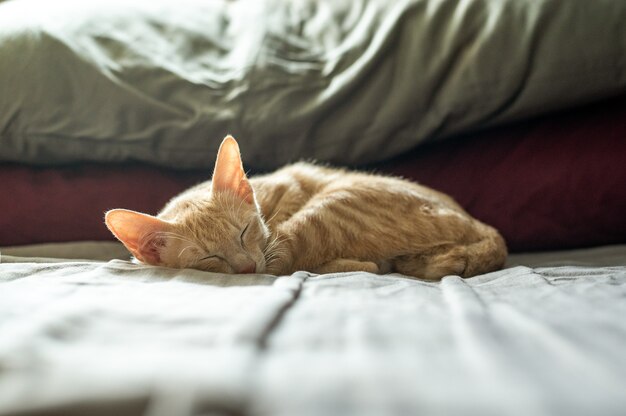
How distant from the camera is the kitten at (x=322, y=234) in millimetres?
1200

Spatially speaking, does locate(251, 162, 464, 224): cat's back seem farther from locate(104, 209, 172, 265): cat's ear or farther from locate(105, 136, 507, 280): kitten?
locate(104, 209, 172, 265): cat's ear

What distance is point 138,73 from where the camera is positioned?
1.50m

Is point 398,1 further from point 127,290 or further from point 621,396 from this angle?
point 621,396

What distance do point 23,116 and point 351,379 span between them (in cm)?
134

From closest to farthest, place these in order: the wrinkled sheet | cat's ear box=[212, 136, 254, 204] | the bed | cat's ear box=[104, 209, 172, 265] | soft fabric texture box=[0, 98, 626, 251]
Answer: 1. the wrinkled sheet
2. the bed
3. cat's ear box=[104, 209, 172, 265]
4. cat's ear box=[212, 136, 254, 204]
5. soft fabric texture box=[0, 98, 626, 251]

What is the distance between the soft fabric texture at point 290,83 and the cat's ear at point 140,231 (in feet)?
1.27

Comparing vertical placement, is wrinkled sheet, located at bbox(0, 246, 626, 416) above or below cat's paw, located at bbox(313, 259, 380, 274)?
above

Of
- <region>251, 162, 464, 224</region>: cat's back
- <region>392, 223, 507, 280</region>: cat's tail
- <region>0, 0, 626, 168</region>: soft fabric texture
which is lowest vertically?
<region>392, 223, 507, 280</region>: cat's tail

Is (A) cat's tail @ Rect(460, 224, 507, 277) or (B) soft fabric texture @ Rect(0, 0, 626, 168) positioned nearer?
(A) cat's tail @ Rect(460, 224, 507, 277)

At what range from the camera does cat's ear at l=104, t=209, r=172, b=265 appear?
1137 millimetres

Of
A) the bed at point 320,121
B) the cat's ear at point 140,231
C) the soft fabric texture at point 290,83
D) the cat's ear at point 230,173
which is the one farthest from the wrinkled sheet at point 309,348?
the soft fabric texture at point 290,83

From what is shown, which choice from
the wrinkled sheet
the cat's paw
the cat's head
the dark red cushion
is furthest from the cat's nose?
the dark red cushion

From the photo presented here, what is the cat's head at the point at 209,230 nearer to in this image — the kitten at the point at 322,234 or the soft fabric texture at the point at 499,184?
the kitten at the point at 322,234

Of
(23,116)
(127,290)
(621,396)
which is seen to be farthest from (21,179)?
(621,396)
